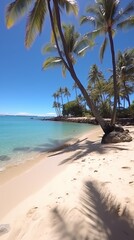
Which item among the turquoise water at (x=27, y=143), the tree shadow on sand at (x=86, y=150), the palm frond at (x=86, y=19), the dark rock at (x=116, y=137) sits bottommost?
the turquoise water at (x=27, y=143)

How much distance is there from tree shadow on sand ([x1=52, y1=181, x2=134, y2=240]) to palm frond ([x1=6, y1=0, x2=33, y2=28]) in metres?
11.9

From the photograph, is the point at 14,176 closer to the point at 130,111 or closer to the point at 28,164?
the point at 28,164

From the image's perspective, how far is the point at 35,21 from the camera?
1299 cm

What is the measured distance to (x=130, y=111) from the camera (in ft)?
109

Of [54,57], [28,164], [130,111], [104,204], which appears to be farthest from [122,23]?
[130,111]

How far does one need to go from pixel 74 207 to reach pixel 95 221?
57 centimetres

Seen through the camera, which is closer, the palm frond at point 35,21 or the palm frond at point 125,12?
the palm frond at point 35,21

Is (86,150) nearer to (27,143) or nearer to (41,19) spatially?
(27,143)

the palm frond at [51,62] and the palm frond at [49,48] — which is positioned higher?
the palm frond at [49,48]

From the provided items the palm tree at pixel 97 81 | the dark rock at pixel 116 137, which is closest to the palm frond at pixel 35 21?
the dark rock at pixel 116 137

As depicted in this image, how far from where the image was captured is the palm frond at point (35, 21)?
500 inches

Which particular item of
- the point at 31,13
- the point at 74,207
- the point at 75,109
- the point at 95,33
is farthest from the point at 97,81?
the point at 74,207

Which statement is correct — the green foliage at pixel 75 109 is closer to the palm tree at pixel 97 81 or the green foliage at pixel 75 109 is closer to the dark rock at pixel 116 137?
Result: the palm tree at pixel 97 81

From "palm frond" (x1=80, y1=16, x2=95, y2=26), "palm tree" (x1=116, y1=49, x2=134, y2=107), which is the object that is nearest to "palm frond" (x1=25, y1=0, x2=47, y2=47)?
"palm frond" (x1=80, y1=16, x2=95, y2=26)
